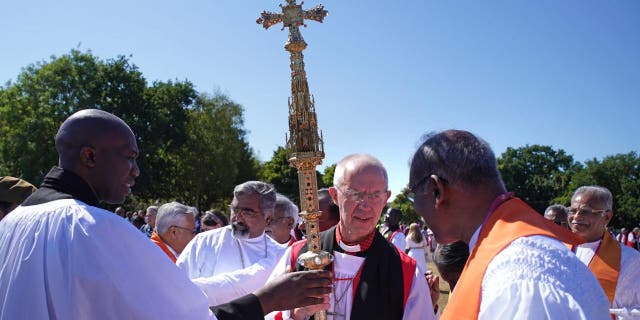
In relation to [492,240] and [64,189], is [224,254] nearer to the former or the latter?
[64,189]

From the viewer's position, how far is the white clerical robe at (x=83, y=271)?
233 cm

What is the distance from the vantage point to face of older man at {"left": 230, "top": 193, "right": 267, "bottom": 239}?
5.38 meters

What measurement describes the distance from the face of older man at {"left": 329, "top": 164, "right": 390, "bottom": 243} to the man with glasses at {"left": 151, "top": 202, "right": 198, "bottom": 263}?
301 cm

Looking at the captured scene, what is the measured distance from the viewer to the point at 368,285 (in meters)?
3.75

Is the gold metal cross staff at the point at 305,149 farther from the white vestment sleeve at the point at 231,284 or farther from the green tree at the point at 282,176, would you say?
the green tree at the point at 282,176

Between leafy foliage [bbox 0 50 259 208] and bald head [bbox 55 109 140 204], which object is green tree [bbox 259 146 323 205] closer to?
leafy foliage [bbox 0 50 259 208]

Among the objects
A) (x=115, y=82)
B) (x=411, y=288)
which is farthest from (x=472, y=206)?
(x=115, y=82)

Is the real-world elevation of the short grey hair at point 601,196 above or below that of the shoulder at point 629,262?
above

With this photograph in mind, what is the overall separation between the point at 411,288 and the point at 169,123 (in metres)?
36.5

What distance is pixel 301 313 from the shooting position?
347 centimetres

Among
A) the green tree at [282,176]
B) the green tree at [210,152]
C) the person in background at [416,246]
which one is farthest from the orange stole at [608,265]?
the green tree at [282,176]

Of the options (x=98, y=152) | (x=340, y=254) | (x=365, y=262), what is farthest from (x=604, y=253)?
(x=98, y=152)

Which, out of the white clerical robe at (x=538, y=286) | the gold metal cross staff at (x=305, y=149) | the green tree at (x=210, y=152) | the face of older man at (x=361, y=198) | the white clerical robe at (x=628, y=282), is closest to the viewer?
the white clerical robe at (x=538, y=286)

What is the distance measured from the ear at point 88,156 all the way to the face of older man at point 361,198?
1781 millimetres
